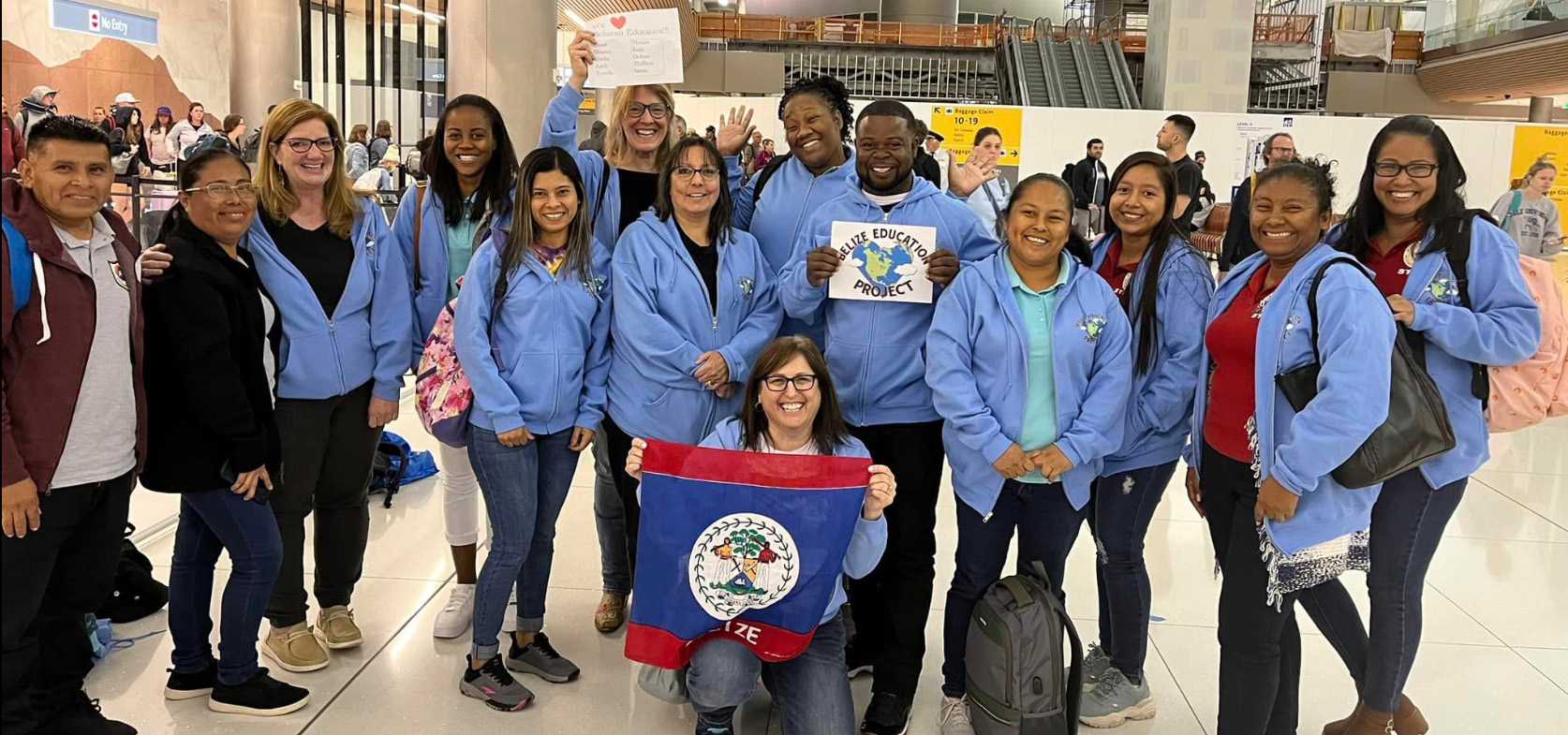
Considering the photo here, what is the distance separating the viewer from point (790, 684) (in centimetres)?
296

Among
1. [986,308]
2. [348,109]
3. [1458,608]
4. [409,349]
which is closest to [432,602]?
[409,349]

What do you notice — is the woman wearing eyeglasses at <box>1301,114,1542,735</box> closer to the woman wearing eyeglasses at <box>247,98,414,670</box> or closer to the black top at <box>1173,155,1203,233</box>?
the woman wearing eyeglasses at <box>247,98,414,670</box>

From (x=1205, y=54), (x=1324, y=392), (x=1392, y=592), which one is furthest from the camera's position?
(x=1205, y=54)

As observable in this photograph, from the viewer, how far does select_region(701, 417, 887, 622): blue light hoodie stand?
2.86m

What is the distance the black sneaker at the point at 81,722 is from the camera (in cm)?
285

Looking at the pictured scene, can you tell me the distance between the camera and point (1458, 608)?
4453mm

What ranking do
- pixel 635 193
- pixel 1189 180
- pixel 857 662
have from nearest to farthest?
pixel 857 662
pixel 635 193
pixel 1189 180

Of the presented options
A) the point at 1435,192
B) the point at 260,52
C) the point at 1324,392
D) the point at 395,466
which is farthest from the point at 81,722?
the point at 260,52

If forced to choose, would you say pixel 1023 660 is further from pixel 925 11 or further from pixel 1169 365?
pixel 925 11

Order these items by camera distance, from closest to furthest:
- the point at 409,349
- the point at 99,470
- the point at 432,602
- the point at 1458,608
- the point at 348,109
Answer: the point at 99,470 → the point at 409,349 → the point at 432,602 → the point at 1458,608 → the point at 348,109

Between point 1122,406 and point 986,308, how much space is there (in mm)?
449

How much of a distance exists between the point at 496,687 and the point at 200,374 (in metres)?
1.24

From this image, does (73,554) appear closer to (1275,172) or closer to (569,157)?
(569,157)

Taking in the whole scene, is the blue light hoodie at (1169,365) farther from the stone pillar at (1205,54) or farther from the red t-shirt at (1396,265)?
the stone pillar at (1205,54)
